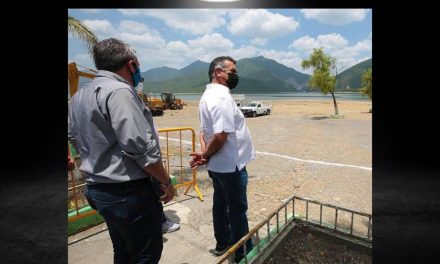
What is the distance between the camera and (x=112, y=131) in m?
1.56

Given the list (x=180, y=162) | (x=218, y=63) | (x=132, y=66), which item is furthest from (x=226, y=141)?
(x=180, y=162)

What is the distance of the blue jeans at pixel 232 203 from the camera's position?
2406 millimetres

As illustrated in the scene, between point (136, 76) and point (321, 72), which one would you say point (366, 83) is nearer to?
point (321, 72)

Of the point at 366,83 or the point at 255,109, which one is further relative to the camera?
the point at 366,83

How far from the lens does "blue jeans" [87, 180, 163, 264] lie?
5.26ft

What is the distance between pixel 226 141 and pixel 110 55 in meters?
1.05

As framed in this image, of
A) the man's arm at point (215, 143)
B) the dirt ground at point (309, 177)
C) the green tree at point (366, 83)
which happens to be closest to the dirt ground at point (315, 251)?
the dirt ground at point (309, 177)

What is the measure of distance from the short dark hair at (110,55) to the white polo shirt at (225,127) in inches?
31.0

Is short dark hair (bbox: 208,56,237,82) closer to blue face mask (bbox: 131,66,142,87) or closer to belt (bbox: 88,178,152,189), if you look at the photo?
blue face mask (bbox: 131,66,142,87)

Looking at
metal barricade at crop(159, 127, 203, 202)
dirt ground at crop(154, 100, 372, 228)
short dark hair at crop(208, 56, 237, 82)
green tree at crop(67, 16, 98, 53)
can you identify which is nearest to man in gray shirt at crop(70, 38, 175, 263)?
short dark hair at crop(208, 56, 237, 82)

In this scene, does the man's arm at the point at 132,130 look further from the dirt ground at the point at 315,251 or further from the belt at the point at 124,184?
the dirt ground at the point at 315,251
